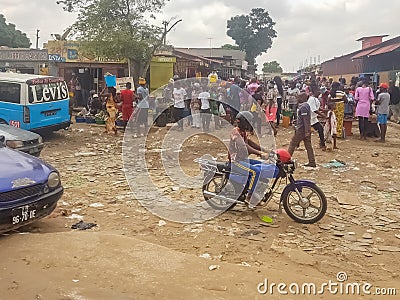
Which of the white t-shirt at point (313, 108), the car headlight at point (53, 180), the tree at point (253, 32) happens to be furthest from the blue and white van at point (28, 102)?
the tree at point (253, 32)

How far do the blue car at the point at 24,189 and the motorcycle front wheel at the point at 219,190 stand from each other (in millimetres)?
2058

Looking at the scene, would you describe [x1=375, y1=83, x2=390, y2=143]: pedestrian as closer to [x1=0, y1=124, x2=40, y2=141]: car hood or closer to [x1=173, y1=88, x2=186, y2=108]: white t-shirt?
[x1=173, y1=88, x2=186, y2=108]: white t-shirt

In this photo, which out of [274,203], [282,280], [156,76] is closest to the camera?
[282,280]

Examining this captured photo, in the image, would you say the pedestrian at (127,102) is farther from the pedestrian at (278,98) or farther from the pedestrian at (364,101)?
the pedestrian at (364,101)

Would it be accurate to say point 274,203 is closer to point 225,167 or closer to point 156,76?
point 225,167

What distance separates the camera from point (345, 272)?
4.29 metres

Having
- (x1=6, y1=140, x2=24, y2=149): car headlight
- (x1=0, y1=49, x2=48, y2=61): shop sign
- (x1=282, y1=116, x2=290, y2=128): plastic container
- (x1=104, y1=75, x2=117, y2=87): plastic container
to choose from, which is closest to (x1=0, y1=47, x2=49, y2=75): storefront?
(x1=0, y1=49, x2=48, y2=61): shop sign

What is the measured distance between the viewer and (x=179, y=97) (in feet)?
47.9

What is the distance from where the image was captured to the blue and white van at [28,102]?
10797mm

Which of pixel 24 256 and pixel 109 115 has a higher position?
pixel 109 115

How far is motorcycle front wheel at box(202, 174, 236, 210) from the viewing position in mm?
5984

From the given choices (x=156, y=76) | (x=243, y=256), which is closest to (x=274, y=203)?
(x=243, y=256)

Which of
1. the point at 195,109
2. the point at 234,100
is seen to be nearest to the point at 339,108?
the point at 234,100

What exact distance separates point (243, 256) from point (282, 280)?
86 centimetres
